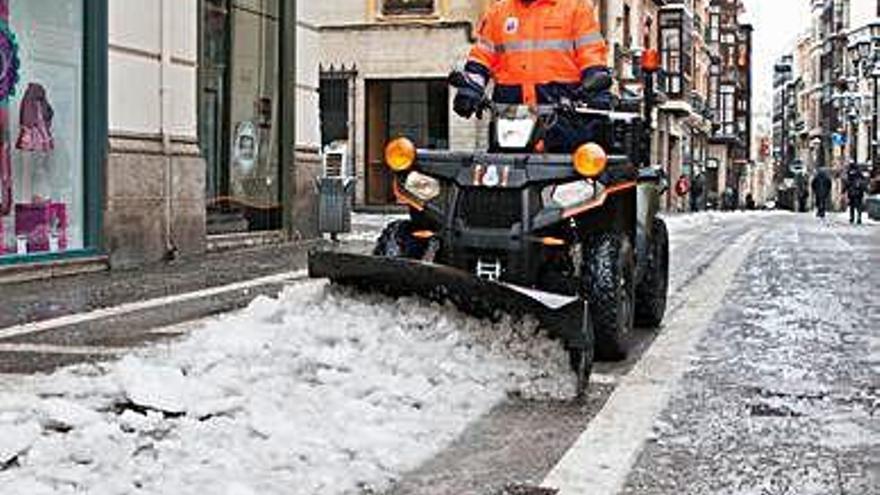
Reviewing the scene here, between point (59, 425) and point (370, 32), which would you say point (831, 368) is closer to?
point (59, 425)

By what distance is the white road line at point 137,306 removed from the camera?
750cm

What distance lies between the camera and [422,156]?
670 cm

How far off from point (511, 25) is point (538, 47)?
0.64 feet

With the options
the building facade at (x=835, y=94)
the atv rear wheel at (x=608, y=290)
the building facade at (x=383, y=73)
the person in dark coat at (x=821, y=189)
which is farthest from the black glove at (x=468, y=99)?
the building facade at (x=835, y=94)

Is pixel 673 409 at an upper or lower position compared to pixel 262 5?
lower

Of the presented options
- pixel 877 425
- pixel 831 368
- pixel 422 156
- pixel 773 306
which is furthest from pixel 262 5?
pixel 877 425

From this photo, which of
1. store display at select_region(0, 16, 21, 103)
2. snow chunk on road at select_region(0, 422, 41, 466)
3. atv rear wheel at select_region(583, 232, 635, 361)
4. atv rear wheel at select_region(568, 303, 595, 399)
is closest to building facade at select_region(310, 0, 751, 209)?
store display at select_region(0, 16, 21, 103)

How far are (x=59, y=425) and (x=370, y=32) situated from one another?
2485cm

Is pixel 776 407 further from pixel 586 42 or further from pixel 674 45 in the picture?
pixel 674 45

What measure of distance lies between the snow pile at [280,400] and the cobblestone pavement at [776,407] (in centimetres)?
76

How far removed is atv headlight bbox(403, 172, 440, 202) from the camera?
6.69m

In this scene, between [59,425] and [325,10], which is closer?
[59,425]

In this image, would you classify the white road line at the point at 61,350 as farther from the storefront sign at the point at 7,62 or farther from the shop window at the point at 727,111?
the shop window at the point at 727,111

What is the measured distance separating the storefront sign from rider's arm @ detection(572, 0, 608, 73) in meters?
5.17
